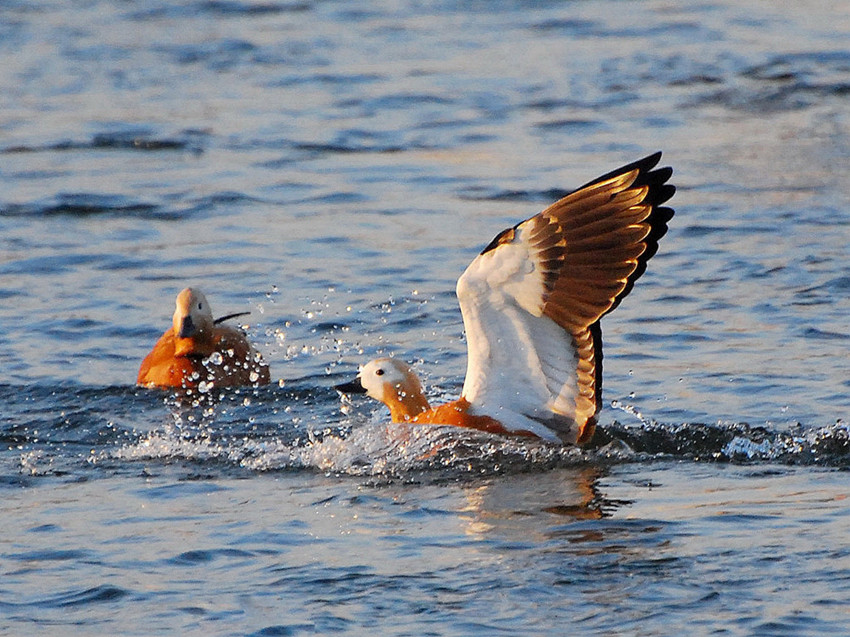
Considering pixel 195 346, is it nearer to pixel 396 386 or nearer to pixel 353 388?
pixel 353 388

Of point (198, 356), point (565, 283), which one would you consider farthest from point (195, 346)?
point (565, 283)

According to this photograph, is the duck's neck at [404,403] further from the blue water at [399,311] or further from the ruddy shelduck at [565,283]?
the ruddy shelduck at [565,283]

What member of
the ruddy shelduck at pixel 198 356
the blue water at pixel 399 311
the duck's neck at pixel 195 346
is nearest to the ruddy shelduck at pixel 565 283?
the blue water at pixel 399 311

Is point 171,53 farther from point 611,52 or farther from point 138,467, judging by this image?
→ point 138,467

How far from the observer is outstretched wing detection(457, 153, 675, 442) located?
7.21 m

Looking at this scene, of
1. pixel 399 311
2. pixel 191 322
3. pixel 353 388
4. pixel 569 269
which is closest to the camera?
pixel 569 269

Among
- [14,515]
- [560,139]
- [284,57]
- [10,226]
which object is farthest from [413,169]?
[14,515]

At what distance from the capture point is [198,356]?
9.71 m

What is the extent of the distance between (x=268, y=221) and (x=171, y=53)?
19.8 feet

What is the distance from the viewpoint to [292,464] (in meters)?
7.88

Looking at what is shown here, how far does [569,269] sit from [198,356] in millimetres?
3065

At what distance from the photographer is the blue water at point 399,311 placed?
620cm

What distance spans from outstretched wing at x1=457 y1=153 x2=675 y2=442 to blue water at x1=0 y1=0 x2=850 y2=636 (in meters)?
0.57

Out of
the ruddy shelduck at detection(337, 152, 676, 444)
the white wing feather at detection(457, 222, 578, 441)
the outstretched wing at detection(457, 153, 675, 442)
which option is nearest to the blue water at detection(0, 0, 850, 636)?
the white wing feather at detection(457, 222, 578, 441)
